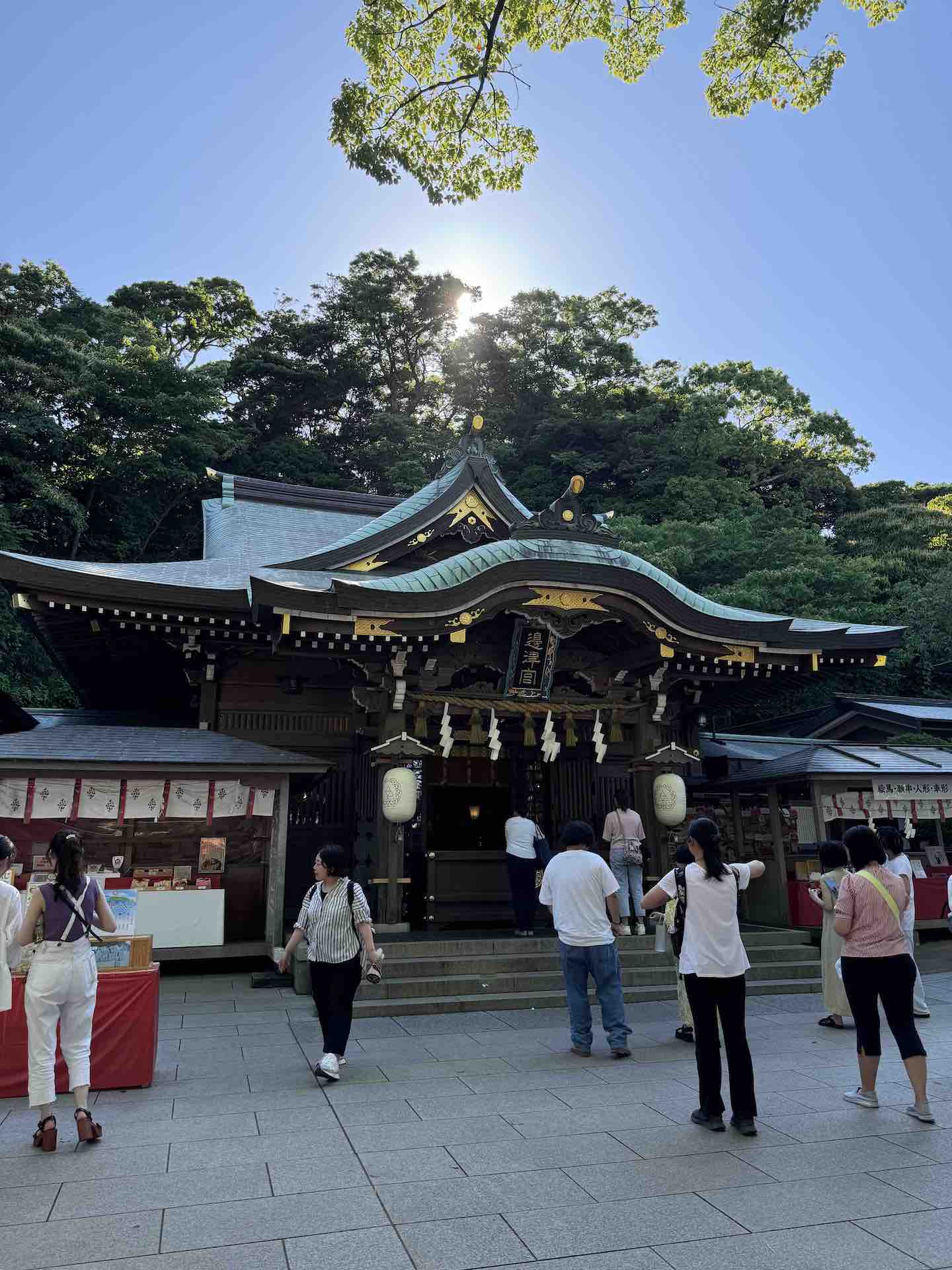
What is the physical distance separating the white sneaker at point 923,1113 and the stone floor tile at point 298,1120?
3.42 metres

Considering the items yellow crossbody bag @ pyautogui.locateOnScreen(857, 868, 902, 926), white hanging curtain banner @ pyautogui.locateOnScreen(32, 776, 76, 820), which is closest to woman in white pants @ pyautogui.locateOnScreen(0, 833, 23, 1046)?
yellow crossbody bag @ pyautogui.locateOnScreen(857, 868, 902, 926)

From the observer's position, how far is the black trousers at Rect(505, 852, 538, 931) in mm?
10094

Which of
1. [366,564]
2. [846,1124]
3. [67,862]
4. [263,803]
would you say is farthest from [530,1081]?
[366,564]

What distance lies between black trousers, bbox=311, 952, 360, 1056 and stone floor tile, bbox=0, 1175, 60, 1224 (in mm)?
2126

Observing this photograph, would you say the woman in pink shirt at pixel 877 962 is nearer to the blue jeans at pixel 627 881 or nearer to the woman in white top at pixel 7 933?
the woman in white top at pixel 7 933

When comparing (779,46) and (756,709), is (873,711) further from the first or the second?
(779,46)

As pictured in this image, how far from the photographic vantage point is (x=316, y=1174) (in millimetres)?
4004

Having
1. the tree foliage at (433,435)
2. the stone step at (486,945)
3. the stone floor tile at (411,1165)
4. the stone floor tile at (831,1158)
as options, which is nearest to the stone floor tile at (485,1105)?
the stone floor tile at (411,1165)

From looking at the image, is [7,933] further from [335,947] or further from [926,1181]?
[926,1181]

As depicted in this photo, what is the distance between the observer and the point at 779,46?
29.1 feet

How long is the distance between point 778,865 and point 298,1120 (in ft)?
32.5

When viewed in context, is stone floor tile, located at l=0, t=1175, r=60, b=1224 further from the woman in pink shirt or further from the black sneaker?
the woman in pink shirt

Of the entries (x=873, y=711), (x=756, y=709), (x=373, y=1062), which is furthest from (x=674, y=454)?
(x=373, y=1062)

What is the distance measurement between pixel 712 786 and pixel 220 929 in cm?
870
